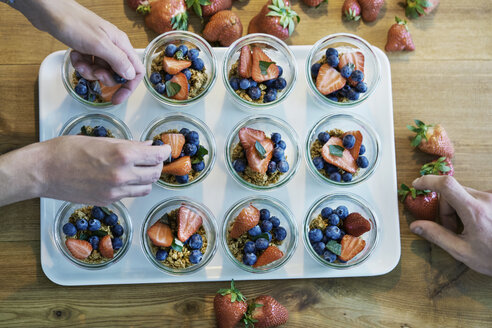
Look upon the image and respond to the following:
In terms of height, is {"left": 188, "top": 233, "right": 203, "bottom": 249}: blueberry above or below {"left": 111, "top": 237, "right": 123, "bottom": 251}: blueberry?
above

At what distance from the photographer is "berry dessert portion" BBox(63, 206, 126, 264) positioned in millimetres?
1654

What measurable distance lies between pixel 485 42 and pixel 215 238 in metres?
1.46

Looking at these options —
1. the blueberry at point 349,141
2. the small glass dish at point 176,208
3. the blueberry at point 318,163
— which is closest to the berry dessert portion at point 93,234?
the small glass dish at point 176,208

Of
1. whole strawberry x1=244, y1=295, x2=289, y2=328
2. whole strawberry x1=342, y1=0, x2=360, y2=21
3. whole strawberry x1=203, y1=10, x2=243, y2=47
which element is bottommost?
whole strawberry x1=244, y1=295, x2=289, y2=328

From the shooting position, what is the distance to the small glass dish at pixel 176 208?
1.67 metres

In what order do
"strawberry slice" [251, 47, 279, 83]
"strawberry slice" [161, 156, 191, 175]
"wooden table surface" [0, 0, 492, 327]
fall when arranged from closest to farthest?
"strawberry slice" [161, 156, 191, 175], "strawberry slice" [251, 47, 279, 83], "wooden table surface" [0, 0, 492, 327]

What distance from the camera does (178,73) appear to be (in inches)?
67.4

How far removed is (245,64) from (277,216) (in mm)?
611

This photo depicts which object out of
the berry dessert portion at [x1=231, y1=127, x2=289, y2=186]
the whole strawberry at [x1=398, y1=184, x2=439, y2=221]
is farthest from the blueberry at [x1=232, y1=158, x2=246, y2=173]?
the whole strawberry at [x1=398, y1=184, x2=439, y2=221]

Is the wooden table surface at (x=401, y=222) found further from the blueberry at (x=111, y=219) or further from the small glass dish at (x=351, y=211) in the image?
the blueberry at (x=111, y=219)

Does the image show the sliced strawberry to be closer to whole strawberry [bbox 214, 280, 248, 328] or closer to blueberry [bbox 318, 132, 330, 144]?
blueberry [bbox 318, 132, 330, 144]

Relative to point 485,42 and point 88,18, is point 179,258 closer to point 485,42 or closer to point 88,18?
point 88,18

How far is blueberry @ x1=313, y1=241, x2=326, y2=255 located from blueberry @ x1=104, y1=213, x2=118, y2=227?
0.76 metres

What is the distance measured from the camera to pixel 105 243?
1648mm
